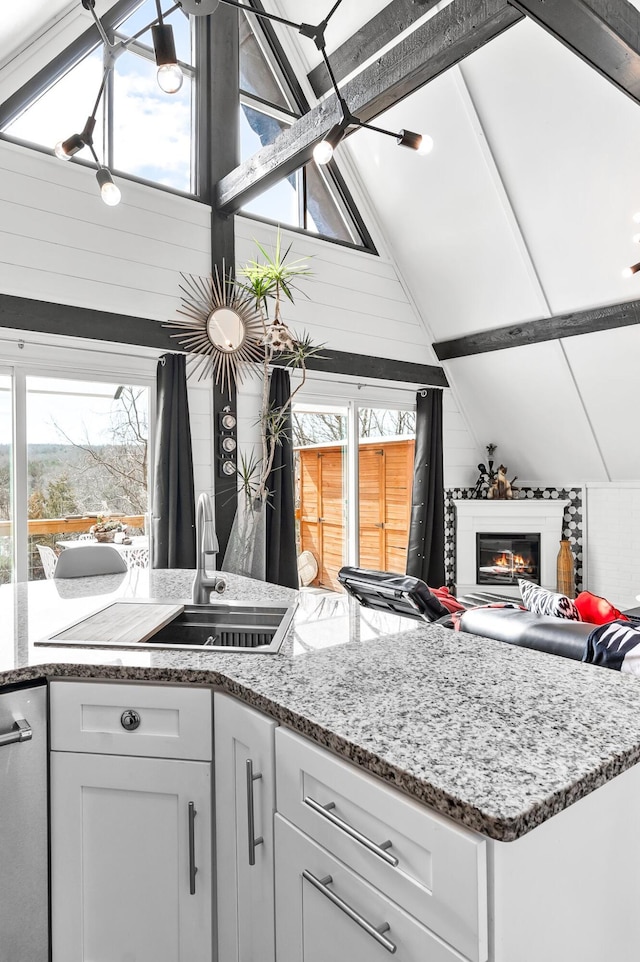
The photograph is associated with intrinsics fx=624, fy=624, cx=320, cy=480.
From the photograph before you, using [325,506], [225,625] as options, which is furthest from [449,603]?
[325,506]

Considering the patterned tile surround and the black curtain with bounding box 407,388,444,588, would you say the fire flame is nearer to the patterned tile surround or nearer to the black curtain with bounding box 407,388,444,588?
the patterned tile surround

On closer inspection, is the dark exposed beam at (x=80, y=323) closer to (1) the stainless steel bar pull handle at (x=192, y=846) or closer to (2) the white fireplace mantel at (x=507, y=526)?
(1) the stainless steel bar pull handle at (x=192, y=846)

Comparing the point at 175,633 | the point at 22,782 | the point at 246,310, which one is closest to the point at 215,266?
the point at 246,310

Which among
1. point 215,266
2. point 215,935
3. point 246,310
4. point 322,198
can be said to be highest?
point 322,198

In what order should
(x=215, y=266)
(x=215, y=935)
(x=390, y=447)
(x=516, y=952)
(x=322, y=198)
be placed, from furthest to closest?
(x=390, y=447) < (x=322, y=198) < (x=215, y=266) < (x=215, y=935) < (x=516, y=952)

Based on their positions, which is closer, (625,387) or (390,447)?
(625,387)

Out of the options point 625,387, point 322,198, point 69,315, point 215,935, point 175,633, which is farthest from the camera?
point 322,198

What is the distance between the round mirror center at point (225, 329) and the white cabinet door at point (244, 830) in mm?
3291

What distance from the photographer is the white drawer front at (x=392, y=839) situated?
807 mm

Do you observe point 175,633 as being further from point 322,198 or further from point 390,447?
point 322,198

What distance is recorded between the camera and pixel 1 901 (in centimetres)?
136

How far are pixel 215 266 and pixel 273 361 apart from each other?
77 cm

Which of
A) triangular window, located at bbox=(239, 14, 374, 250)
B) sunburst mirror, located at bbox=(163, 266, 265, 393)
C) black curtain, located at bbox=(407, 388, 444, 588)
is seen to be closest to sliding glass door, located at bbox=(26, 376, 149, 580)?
sunburst mirror, located at bbox=(163, 266, 265, 393)

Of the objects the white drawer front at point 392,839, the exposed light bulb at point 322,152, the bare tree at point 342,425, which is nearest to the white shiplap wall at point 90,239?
the bare tree at point 342,425
